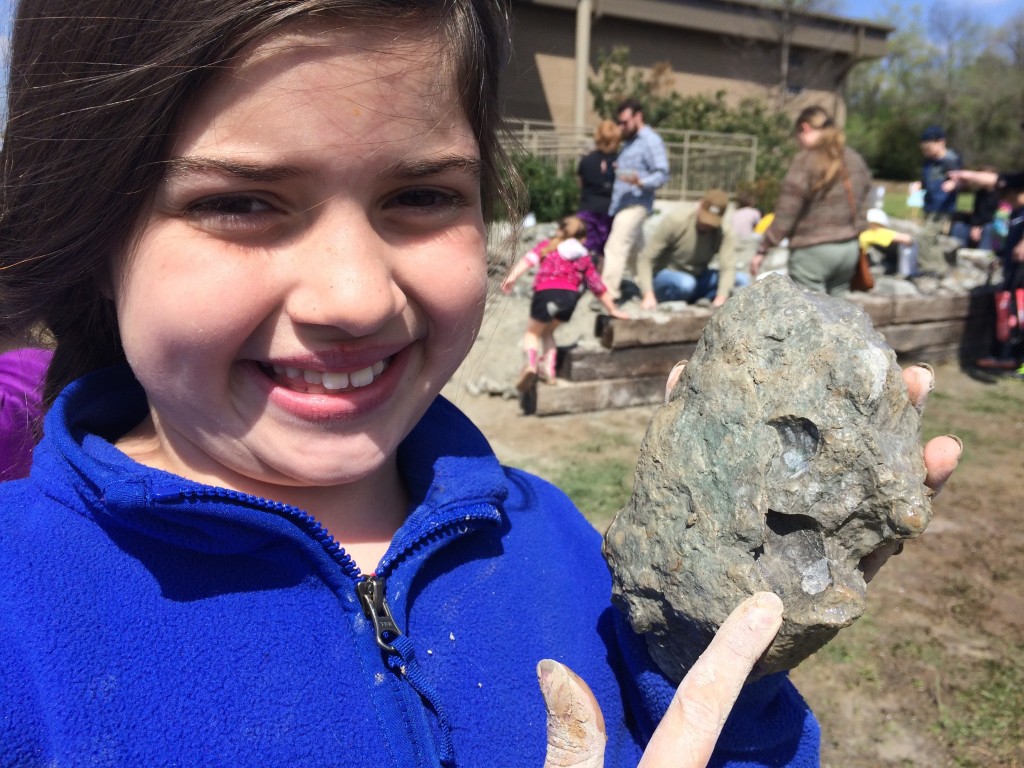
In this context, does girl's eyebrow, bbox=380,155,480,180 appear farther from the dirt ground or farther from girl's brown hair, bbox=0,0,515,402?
the dirt ground

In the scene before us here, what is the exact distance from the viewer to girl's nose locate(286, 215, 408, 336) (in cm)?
102

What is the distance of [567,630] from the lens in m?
1.38

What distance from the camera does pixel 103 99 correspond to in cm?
103

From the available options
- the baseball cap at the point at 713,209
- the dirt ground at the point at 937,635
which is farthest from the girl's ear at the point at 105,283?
the baseball cap at the point at 713,209

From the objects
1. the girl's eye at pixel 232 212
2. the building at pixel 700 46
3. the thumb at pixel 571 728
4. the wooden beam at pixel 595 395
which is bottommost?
the wooden beam at pixel 595 395

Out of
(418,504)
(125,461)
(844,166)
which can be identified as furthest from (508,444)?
(125,461)

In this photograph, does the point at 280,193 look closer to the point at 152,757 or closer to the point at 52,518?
the point at 52,518

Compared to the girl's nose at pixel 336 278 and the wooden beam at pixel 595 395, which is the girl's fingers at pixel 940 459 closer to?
the girl's nose at pixel 336 278

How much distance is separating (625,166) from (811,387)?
7103 millimetres

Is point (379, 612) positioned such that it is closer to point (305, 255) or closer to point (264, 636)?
point (264, 636)

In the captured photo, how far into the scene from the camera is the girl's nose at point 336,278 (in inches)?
40.3

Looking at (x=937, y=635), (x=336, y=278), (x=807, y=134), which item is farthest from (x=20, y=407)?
(x=807, y=134)

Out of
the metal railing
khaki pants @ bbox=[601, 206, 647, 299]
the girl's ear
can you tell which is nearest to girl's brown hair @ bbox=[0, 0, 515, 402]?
the girl's ear

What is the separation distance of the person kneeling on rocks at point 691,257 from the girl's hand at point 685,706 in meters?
6.70
